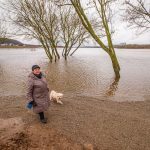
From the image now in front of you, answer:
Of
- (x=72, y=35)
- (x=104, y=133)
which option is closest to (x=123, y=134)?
(x=104, y=133)

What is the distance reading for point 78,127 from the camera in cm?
580

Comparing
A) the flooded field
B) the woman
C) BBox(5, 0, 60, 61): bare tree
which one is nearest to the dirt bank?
the flooded field

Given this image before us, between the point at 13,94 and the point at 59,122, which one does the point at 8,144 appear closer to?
the point at 59,122

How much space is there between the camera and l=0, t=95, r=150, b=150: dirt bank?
4861 millimetres

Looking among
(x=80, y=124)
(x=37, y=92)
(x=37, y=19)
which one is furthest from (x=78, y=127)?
(x=37, y=19)

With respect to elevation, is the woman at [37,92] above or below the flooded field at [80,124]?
above

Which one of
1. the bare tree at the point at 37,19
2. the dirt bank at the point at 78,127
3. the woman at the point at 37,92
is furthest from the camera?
the bare tree at the point at 37,19

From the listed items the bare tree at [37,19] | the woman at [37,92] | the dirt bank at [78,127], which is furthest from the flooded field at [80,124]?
the bare tree at [37,19]

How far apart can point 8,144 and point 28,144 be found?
0.40 meters

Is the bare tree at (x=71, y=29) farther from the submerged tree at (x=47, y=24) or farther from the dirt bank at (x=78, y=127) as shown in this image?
the dirt bank at (x=78, y=127)

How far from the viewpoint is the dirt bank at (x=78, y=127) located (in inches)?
191

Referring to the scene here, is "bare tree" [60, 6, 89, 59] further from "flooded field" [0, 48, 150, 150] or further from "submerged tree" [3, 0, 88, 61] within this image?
"flooded field" [0, 48, 150, 150]

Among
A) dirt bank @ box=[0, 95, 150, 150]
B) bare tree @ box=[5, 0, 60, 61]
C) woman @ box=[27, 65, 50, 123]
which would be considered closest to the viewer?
dirt bank @ box=[0, 95, 150, 150]

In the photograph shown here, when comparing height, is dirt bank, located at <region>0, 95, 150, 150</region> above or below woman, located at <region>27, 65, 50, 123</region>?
below
